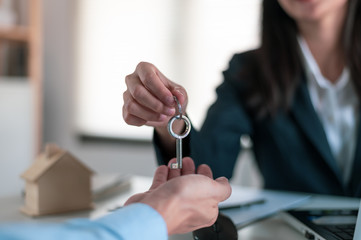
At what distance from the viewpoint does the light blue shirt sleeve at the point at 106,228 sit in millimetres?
280

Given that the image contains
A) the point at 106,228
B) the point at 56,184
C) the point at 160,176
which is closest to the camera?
the point at 106,228

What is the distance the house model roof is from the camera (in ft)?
2.13

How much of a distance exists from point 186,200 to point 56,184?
1.22 feet

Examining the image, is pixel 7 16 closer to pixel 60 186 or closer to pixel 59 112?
pixel 59 112

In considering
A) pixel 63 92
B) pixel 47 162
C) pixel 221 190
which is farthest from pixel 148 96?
pixel 63 92

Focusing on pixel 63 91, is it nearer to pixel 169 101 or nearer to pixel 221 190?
pixel 169 101

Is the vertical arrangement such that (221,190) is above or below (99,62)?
below

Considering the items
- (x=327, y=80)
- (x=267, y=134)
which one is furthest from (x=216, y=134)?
(x=327, y=80)

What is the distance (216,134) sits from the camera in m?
1.02

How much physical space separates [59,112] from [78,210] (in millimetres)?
2147

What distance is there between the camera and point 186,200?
354mm

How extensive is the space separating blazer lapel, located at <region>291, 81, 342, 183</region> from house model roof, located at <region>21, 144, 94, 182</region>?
57cm

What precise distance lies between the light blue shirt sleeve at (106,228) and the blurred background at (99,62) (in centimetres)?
177

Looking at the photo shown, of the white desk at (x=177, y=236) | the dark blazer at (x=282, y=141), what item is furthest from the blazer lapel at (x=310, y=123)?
the white desk at (x=177, y=236)
